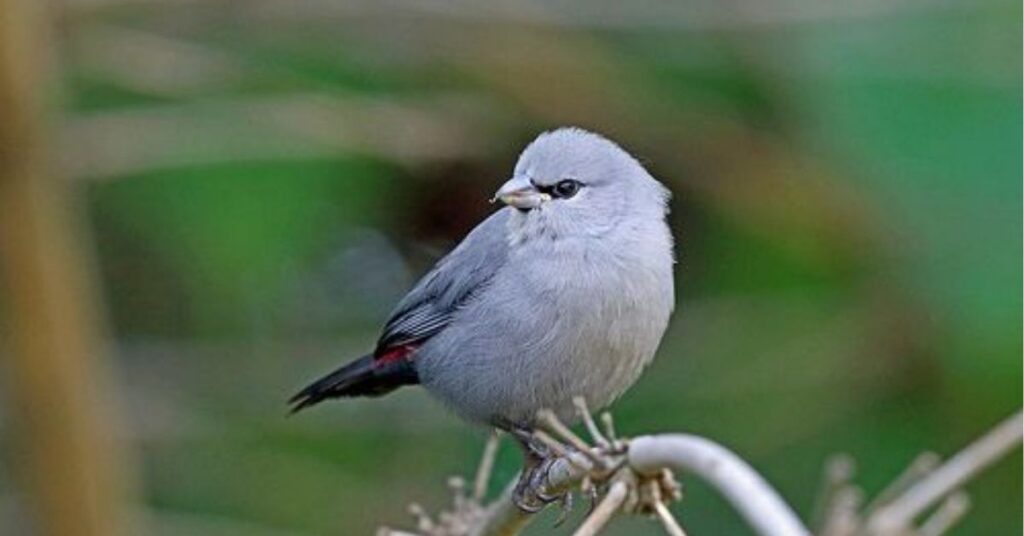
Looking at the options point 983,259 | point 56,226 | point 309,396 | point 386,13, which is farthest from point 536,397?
point 386,13

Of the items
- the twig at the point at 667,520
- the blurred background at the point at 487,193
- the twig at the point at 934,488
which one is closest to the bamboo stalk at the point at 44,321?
the blurred background at the point at 487,193

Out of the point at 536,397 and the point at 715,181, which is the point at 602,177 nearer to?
the point at 536,397

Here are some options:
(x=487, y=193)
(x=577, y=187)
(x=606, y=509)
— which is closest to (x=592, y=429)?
(x=606, y=509)

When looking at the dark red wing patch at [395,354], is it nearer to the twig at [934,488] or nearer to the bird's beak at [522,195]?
the bird's beak at [522,195]

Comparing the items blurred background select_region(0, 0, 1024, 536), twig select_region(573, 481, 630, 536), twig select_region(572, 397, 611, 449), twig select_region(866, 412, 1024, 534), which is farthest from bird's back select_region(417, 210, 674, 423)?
blurred background select_region(0, 0, 1024, 536)

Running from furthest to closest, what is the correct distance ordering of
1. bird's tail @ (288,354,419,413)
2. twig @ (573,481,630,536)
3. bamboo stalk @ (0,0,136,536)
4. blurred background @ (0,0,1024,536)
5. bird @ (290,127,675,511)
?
blurred background @ (0,0,1024,536) < bamboo stalk @ (0,0,136,536) < bird's tail @ (288,354,419,413) < bird @ (290,127,675,511) < twig @ (573,481,630,536)

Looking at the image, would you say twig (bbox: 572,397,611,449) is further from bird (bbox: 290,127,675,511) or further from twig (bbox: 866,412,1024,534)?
twig (bbox: 866,412,1024,534)
